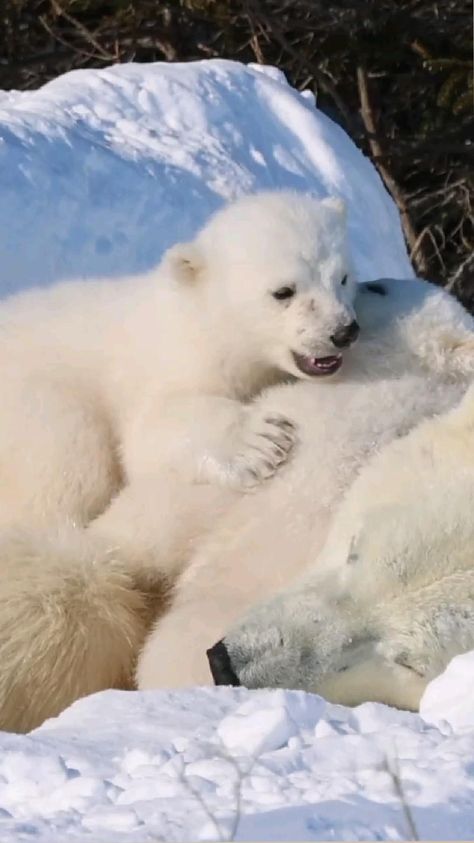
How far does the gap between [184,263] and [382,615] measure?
1419 mm

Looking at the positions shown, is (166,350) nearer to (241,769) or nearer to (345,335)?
(345,335)

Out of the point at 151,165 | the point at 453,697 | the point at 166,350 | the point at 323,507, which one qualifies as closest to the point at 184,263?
the point at 166,350

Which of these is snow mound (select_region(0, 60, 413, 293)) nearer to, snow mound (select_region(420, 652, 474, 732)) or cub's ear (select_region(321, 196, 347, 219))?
cub's ear (select_region(321, 196, 347, 219))

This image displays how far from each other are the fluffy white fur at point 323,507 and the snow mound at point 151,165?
5.68 ft

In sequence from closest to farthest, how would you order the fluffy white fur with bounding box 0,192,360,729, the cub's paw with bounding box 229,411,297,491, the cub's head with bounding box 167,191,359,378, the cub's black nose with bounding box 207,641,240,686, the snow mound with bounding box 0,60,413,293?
the cub's black nose with bounding box 207,641,240,686
the fluffy white fur with bounding box 0,192,360,729
the cub's paw with bounding box 229,411,297,491
the cub's head with bounding box 167,191,359,378
the snow mound with bounding box 0,60,413,293

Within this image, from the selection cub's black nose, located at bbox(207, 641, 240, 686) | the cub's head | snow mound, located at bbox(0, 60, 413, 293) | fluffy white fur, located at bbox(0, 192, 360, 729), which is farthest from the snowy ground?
snow mound, located at bbox(0, 60, 413, 293)

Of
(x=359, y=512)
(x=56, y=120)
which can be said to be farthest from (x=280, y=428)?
(x=56, y=120)

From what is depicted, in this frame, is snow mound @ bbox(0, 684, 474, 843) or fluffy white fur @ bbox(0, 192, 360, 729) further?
fluffy white fur @ bbox(0, 192, 360, 729)

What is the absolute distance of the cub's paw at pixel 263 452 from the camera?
8.70 ft

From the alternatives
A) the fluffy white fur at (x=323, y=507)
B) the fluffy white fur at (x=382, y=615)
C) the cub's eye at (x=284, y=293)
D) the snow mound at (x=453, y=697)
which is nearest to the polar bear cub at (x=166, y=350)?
the cub's eye at (x=284, y=293)

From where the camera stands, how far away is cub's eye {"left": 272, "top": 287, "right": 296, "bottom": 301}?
10.5ft

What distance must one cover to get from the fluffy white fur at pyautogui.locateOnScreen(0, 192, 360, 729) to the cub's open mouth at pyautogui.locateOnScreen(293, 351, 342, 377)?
0.05 feet

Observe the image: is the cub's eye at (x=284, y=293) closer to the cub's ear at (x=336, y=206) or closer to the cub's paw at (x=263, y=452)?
the cub's ear at (x=336, y=206)

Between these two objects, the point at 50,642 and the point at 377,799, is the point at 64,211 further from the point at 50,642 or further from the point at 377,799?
the point at 377,799
